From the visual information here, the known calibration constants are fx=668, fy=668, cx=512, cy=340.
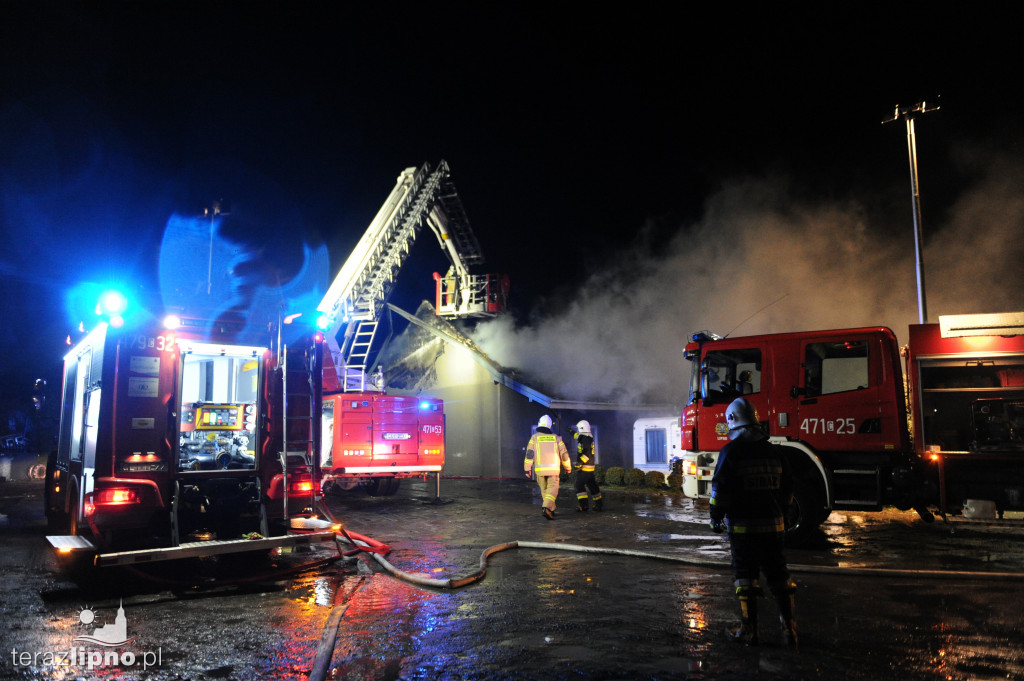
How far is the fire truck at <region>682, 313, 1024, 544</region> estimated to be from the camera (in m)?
8.12

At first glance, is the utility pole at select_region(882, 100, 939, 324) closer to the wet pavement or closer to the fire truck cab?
the wet pavement

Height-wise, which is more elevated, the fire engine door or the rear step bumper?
the fire engine door

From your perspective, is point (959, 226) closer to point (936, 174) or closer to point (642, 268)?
point (936, 174)

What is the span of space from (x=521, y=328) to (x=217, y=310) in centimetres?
1773

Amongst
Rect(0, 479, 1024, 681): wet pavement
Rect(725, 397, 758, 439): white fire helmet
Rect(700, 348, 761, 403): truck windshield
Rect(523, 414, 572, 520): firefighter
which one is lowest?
Rect(0, 479, 1024, 681): wet pavement

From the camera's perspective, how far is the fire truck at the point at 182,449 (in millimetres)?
6723

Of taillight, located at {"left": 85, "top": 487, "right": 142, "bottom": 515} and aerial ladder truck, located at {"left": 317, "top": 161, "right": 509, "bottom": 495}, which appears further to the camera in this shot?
aerial ladder truck, located at {"left": 317, "top": 161, "right": 509, "bottom": 495}

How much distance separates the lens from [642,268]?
20.2 meters

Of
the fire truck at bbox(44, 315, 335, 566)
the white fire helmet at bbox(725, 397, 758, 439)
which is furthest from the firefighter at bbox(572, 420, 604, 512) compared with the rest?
the white fire helmet at bbox(725, 397, 758, 439)

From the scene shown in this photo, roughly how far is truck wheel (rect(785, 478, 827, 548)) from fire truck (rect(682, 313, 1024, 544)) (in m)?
0.01

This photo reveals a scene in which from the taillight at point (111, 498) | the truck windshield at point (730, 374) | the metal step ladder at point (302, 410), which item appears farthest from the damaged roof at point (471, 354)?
the taillight at point (111, 498)

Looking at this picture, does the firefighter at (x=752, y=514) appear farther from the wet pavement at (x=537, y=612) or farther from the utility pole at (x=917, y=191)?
the utility pole at (x=917, y=191)

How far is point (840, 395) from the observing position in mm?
8453

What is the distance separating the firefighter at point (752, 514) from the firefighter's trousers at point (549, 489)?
6.59 metres
